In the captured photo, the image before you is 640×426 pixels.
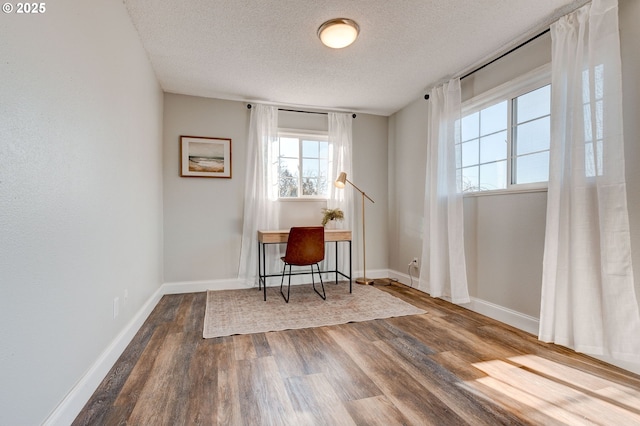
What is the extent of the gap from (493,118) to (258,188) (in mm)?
2734

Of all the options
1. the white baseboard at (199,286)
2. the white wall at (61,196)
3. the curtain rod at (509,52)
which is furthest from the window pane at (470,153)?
the white wall at (61,196)

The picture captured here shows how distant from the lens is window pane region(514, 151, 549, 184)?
2400mm

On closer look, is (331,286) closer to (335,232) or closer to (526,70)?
(335,232)

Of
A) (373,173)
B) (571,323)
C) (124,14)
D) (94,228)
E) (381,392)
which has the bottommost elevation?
(381,392)

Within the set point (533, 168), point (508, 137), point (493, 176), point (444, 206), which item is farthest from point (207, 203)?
point (533, 168)

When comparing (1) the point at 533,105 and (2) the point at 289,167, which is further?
(2) the point at 289,167

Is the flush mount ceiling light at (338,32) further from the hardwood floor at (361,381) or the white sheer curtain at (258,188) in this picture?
the hardwood floor at (361,381)

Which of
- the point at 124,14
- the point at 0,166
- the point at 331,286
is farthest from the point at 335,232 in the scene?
the point at 0,166

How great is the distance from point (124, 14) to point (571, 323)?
3.83 m

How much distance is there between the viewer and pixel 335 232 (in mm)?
3814

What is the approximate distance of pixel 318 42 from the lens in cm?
258

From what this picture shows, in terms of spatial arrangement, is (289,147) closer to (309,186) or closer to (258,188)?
(309,186)

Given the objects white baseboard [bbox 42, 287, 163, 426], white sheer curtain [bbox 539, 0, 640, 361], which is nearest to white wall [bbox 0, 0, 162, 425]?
white baseboard [bbox 42, 287, 163, 426]

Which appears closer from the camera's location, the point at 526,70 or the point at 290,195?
the point at 526,70
